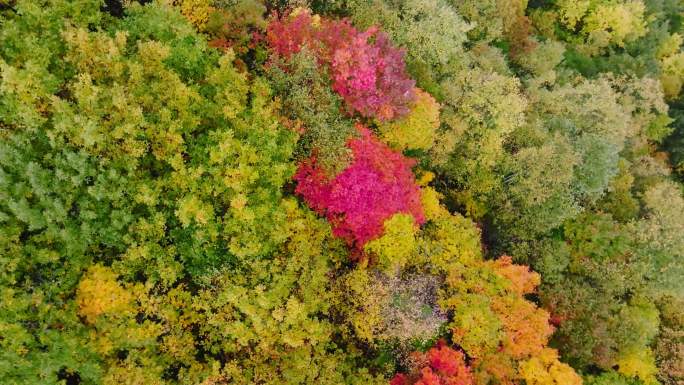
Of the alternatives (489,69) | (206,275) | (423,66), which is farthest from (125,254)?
(489,69)

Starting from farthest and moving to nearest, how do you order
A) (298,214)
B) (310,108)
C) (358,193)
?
1. (298,214)
2. (358,193)
3. (310,108)

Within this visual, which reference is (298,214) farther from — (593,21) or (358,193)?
(593,21)

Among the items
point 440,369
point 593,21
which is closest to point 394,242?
point 440,369

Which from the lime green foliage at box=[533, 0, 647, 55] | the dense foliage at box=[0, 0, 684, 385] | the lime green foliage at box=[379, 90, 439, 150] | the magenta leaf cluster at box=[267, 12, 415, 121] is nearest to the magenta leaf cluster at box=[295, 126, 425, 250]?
the dense foliage at box=[0, 0, 684, 385]

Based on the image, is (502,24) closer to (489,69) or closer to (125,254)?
(489,69)

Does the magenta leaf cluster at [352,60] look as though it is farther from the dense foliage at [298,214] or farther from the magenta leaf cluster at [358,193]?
the magenta leaf cluster at [358,193]

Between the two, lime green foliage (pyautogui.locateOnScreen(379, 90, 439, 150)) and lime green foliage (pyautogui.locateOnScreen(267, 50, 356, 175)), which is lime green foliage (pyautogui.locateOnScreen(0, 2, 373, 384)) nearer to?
lime green foliage (pyautogui.locateOnScreen(267, 50, 356, 175))
